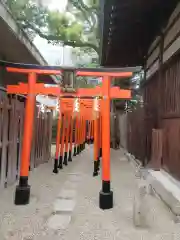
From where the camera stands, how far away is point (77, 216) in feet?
15.2

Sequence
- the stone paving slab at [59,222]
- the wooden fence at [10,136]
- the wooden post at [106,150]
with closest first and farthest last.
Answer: the stone paving slab at [59,222] < the wooden post at [106,150] < the wooden fence at [10,136]

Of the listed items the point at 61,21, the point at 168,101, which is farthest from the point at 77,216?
the point at 61,21

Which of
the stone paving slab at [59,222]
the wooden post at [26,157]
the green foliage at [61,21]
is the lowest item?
the stone paving slab at [59,222]

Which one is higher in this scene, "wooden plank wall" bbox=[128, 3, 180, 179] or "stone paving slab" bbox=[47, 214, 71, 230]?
"wooden plank wall" bbox=[128, 3, 180, 179]

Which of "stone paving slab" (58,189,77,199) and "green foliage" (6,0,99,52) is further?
"green foliage" (6,0,99,52)

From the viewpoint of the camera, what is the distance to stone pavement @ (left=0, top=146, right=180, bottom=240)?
150 inches

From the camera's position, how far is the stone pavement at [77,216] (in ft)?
12.5

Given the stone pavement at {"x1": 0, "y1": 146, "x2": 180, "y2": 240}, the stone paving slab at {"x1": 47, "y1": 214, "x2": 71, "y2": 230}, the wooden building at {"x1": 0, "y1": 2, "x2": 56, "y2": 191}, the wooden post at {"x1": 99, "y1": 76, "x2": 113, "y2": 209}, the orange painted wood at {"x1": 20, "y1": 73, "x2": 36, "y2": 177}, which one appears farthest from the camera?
the wooden building at {"x1": 0, "y1": 2, "x2": 56, "y2": 191}

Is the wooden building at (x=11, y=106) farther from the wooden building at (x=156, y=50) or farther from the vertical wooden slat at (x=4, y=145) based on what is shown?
the wooden building at (x=156, y=50)

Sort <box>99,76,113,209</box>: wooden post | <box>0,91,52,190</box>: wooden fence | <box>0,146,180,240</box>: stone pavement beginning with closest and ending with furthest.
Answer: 1. <box>0,146,180,240</box>: stone pavement
2. <box>99,76,113,209</box>: wooden post
3. <box>0,91,52,190</box>: wooden fence

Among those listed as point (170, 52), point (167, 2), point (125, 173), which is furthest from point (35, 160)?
point (167, 2)

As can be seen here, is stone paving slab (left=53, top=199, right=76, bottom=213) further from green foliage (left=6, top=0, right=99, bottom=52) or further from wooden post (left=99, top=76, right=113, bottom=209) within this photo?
green foliage (left=6, top=0, right=99, bottom=52)

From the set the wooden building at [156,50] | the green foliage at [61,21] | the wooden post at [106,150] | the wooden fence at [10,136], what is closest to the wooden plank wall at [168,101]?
the wooden building at [156,50]

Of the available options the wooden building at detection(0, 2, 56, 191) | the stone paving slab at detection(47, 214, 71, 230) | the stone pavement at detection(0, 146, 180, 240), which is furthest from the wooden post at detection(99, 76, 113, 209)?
the wooden building at detection(0, 2, 56, 191)
